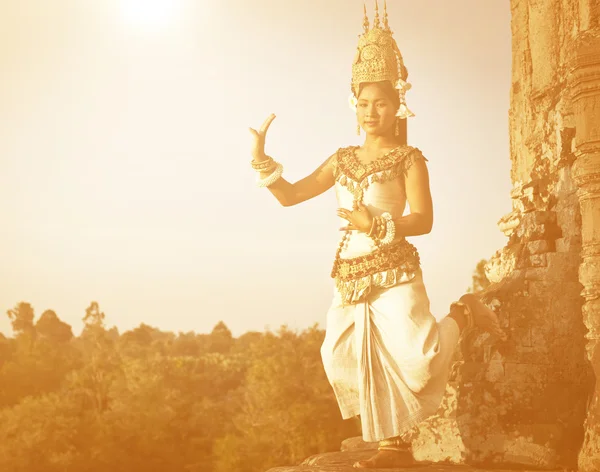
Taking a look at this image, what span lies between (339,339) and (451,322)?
61 cm

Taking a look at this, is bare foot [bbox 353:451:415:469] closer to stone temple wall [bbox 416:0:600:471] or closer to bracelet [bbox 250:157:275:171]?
stone temple wall [bbox 416:0:600:471]

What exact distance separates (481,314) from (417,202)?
2.65 ft

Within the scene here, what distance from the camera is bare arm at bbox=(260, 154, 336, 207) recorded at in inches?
171

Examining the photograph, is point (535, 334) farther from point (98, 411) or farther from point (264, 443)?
point (98, 411)

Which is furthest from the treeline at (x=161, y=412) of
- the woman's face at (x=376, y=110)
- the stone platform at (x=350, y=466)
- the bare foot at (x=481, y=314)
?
the woman's face at (x=376, y=110)

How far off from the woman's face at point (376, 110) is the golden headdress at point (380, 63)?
55mm

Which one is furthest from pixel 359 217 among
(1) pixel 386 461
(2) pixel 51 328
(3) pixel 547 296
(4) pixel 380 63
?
(2) pixel 51 328

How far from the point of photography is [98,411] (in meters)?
35.7

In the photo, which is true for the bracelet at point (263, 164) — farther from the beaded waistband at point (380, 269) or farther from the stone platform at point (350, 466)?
the stone platform at point (350, 466)

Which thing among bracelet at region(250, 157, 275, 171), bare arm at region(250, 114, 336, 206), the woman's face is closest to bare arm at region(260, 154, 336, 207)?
bare arm at region(250, 114, 336, 206)

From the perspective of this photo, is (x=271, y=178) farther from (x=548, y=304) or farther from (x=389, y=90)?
(x=548, y=304)

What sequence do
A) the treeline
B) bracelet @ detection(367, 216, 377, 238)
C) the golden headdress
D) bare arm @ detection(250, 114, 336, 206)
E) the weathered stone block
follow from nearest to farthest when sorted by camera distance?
1. bracelet @ detection(367, 216, 377, 238)
2. the golden headdress
3. bare arm @ detection(250, 114, 336, 206)
4. the weathered stone block
5. the treeline

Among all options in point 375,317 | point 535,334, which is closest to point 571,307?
point 535,334

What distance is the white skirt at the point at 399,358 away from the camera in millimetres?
3871
